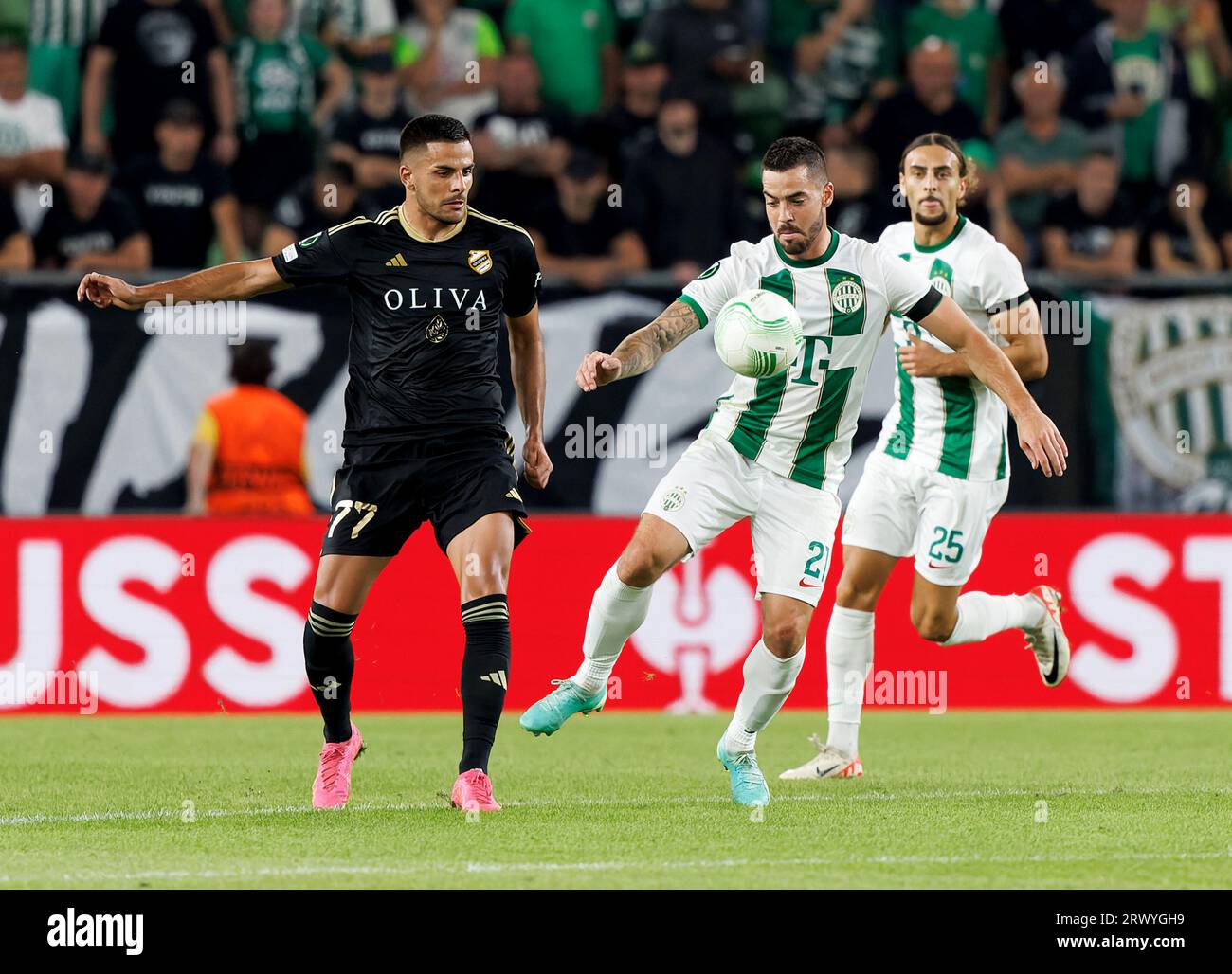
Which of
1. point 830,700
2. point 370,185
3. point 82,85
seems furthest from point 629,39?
point 830,700

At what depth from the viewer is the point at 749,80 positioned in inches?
566

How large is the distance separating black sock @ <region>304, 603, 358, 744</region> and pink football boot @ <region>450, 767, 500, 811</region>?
0.57 metres

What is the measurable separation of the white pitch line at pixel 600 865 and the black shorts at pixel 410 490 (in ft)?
5.35

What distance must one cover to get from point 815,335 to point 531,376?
3.48 ft

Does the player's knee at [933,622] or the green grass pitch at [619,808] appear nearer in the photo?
the green grass pitch at [619,808]

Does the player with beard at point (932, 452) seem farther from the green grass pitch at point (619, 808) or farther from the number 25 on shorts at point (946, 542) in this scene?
the green grass pitch at point (619, 808)

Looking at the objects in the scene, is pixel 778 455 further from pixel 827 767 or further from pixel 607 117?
pixel 607 117

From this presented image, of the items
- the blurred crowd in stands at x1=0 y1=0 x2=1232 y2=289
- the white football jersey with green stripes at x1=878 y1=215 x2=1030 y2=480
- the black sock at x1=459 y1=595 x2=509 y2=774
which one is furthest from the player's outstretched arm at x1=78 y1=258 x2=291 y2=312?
the blurred crowd in stands at x1=0 y1=0 x2=1232 y2=289

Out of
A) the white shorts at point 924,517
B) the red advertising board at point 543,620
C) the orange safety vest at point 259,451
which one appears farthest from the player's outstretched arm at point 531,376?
the orange safety vest at point 259,451

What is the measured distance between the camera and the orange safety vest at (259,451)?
37.5 feet

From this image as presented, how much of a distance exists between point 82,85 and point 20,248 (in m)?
1.66

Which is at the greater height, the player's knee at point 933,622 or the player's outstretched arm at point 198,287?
the player's outstretched arm at point 198,287
